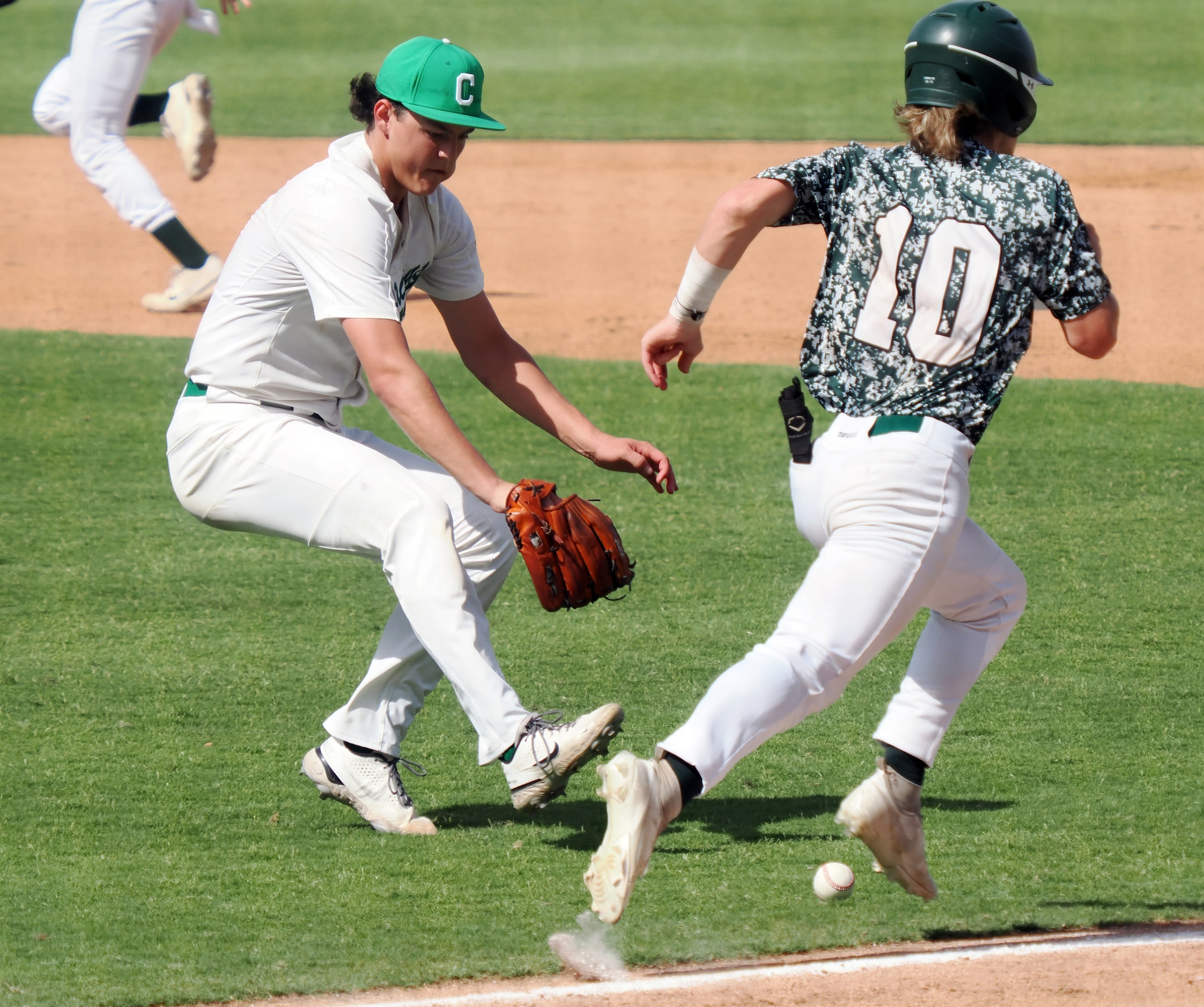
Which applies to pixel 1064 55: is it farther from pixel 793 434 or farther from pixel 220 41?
pixel 793 434

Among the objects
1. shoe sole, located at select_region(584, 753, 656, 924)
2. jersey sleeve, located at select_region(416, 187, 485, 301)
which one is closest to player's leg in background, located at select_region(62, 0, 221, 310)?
jersey sleeve, located at select_region(416, 187, 485, 301)

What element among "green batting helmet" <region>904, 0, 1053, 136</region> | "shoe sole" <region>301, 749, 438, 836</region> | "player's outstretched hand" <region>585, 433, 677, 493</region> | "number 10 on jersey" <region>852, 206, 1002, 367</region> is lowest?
"shoe sole" <region>301, 749, 438, 836</region>

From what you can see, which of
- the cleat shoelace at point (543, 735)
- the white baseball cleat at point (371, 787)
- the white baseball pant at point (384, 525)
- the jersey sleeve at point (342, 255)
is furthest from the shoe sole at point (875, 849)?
the jersey sleeve at point (342, 255)

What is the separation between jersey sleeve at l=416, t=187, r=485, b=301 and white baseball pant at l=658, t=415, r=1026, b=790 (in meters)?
1.22

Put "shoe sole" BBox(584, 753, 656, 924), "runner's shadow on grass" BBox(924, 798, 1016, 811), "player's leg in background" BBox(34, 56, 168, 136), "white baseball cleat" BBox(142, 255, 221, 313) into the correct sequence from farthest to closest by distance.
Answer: "white baseball cleat" BBox(142, 255, 221, 313) → "player's leg in background" BBox(34, 56, 168, 136) → "runner's shadow on grass" BBox(924, 798, 1016, 811) → "shoe sole" BBox(584, 753, 656, 924)

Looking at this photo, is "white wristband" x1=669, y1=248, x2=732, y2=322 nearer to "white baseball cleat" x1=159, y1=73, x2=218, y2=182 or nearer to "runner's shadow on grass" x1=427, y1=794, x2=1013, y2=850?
"runner's shadow on grass" x1=427, y1=794, x2=1013, y2=850

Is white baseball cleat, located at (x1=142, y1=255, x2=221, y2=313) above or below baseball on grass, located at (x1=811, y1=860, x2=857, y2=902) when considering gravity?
below

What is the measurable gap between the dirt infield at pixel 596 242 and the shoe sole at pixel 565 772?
5489mm

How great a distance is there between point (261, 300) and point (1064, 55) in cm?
1954

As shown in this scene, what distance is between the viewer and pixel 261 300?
3.62m

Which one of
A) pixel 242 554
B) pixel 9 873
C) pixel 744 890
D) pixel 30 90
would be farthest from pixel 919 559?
pixel 30 90

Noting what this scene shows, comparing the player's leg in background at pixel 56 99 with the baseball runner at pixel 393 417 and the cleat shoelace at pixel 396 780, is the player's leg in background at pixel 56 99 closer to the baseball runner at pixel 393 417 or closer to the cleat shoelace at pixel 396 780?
the baseball runner at pixel 393 417

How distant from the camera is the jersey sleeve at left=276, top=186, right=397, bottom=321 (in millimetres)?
3359

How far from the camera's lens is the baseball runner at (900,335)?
2795 millimetres
